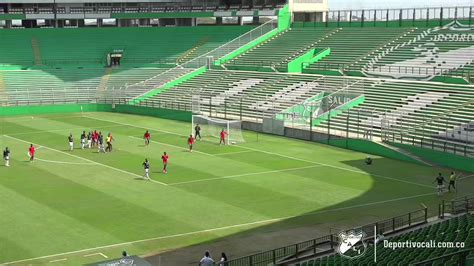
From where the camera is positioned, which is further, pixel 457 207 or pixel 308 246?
pixel 457 207

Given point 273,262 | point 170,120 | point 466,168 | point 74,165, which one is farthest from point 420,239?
point 170,120

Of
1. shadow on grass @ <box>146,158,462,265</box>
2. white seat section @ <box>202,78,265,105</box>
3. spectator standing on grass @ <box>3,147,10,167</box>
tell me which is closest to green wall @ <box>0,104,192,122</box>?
white seat section @ <box>202,78,265,105</box>

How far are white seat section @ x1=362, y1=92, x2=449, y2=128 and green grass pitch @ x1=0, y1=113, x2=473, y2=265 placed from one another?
5.17 meters

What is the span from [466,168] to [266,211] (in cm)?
1494

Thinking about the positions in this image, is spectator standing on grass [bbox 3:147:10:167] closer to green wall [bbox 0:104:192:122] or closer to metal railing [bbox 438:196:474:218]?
metal railing [bbox 438:196:474:218]

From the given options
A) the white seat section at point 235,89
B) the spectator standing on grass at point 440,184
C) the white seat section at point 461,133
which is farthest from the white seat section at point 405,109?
the white seat section at point 235,89

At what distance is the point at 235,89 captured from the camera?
68.0 metres

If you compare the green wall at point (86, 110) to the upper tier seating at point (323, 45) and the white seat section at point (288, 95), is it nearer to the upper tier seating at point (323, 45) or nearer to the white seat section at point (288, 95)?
the white seat section at point (288, 95)

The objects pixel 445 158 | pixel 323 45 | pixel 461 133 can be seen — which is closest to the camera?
pixel 445 158

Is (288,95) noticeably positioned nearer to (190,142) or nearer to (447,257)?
(190,142)

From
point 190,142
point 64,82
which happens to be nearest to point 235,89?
point 64,82

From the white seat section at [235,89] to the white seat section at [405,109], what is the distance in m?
17.2

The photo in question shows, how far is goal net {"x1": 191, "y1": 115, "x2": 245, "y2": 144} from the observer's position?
52.6m

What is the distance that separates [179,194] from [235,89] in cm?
3429
